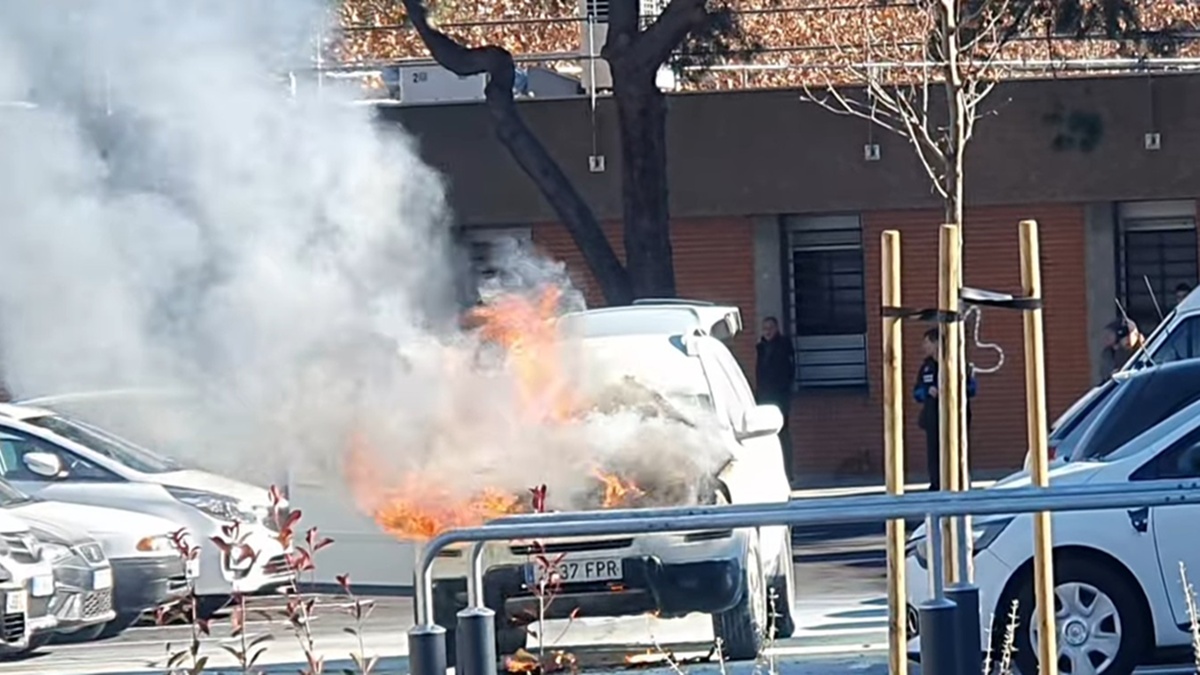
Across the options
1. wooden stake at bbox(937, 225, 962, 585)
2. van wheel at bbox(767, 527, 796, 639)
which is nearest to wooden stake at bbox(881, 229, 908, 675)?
wooden stake at bbox(937, 225, 962, 585)

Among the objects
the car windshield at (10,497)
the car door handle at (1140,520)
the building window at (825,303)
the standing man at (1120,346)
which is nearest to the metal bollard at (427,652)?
the car door handle at (1140,520)

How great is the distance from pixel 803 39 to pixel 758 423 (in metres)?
20.2

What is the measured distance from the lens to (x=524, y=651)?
11.0 m

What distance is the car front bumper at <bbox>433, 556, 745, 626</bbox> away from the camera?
10945 millimetres

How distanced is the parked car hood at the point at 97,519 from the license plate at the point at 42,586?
1.00 metres

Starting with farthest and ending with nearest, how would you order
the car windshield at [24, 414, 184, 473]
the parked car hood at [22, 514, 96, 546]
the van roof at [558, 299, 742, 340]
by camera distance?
the car windshield at [24, 414, 184, 473] → the parked car hood at [22, 514, 96, 546] → the van roof at [558, 299, 742, 340]

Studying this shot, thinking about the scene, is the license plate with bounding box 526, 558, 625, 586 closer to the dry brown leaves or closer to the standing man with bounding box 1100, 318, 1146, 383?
the standing man with bounding box 1100, 318, 1146, 383

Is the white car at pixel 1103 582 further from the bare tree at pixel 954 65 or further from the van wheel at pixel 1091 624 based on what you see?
the bare tree at pixel 954 65

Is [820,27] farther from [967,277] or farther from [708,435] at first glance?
[708,435]

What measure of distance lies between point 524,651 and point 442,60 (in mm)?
11960

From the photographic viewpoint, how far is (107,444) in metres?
16.2

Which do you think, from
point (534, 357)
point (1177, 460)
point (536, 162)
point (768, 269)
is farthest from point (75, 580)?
point (768, 269)

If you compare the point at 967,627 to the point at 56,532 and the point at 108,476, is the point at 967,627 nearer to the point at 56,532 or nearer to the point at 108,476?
the point at 56,532

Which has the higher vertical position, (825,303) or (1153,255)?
(1153,255)
